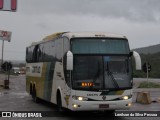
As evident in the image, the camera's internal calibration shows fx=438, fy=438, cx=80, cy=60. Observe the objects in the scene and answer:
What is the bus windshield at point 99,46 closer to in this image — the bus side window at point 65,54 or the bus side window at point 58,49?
the bus side window at point 65,54

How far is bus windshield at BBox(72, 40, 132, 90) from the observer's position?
15133mm

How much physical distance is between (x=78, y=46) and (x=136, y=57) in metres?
2.10

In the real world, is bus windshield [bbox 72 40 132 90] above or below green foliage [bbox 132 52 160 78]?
above

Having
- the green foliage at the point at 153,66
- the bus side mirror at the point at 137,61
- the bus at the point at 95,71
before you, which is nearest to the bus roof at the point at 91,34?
the bus at the point at 95,71

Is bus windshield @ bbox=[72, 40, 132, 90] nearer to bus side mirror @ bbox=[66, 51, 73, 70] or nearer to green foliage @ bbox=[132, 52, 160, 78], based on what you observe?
bus side mirror @ bbox=[66, 51, 73, 70]

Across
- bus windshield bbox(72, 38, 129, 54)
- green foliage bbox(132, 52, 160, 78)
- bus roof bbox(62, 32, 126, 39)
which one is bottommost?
green foliage bbox(132, 52, 160, 78)

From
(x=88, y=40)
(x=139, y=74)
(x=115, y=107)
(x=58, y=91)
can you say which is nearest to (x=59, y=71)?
(x=58, y=91)

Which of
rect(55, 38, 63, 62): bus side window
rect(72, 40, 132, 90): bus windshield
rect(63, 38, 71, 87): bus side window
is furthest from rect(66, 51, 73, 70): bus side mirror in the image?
rect(55, 38, 63, 62): bus side window

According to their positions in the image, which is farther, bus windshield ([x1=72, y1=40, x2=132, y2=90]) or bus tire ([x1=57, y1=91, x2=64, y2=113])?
bus tire ([x1=57, y1=91, x2=64, y2=113])

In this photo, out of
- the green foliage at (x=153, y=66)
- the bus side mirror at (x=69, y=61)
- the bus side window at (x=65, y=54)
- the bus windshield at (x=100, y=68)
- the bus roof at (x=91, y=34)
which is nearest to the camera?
the bus side mirror at (x=69, y=61)

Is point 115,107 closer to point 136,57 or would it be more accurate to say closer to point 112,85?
point 112,85

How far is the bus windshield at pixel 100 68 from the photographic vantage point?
49.6ft

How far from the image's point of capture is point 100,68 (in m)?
15.3

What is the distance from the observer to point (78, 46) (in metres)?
15.7
